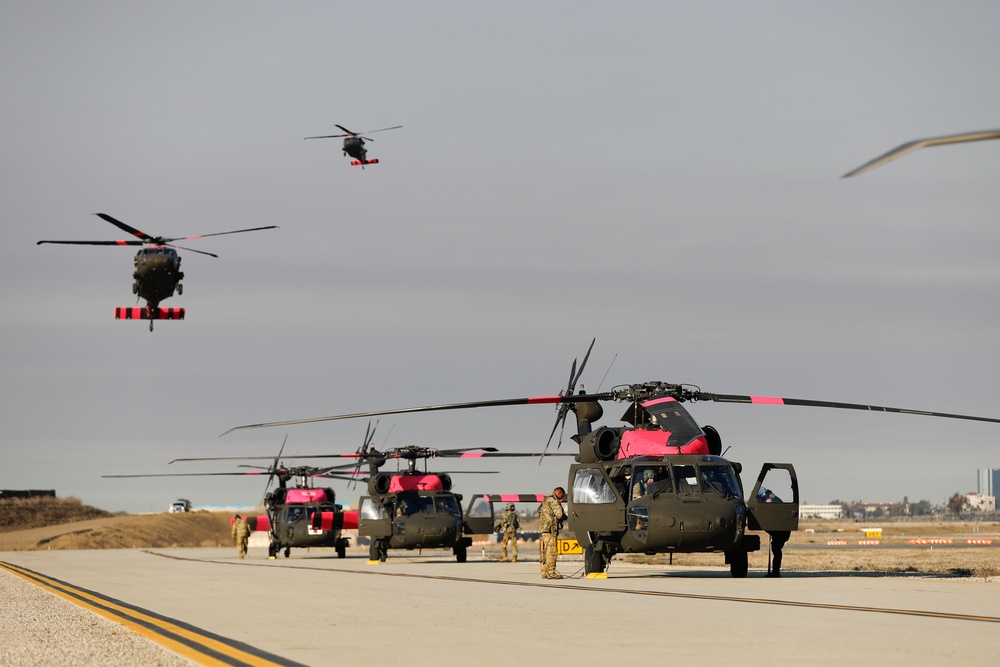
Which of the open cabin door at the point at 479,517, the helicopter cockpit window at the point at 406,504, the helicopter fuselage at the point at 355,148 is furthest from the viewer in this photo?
the helicopter fuselage at the point at 355,148

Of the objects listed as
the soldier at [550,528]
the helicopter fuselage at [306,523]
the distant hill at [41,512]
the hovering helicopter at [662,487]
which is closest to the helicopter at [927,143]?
the hovering helicopter at [662,487]

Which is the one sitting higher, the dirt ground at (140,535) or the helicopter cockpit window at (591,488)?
the helicopter cockpit window at (591,488)

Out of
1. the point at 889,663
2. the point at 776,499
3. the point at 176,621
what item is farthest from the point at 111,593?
the point at 889,663

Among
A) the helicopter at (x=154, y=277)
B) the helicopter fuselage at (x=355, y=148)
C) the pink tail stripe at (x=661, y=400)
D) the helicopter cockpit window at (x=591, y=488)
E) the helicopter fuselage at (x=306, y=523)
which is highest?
the helicopter fuselage at (x=355, y=148)

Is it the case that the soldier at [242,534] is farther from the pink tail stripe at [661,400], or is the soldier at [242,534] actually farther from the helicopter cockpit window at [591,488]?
the pink tail stripe at [661,400]

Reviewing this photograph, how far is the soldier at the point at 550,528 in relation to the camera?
1037 inches

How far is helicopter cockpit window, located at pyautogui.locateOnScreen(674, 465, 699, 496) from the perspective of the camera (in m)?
24.2

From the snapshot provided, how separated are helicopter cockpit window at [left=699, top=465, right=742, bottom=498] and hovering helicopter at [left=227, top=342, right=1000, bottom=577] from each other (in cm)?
2

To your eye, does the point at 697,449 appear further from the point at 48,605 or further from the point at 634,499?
the point at 48,605

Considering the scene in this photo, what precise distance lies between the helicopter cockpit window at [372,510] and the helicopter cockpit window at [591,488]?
44.7ft

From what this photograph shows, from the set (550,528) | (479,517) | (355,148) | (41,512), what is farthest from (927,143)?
(41,512)

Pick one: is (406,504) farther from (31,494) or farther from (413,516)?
(31,494)

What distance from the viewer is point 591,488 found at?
2564 cm

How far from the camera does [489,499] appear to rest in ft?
138
